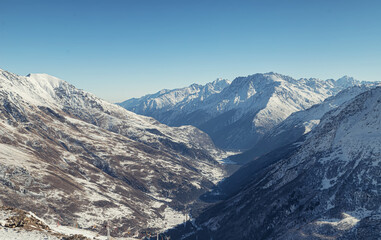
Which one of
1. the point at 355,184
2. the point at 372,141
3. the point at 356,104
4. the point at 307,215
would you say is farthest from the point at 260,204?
the point at 356,104

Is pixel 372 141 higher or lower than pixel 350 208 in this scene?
higher

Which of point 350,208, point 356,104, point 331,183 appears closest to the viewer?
point 350,208

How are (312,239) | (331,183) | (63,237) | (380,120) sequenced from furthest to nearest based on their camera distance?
(380,120) → (331,183) → (312,239) → (63,237)

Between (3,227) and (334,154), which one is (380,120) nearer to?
(334,154)

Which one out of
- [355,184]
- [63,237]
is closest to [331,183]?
[355,184]

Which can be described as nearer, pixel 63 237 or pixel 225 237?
pixel 63 237

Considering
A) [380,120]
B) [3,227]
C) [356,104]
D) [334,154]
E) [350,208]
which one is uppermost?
[356,104]

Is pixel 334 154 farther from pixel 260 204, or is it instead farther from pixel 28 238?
pixel 28 238
